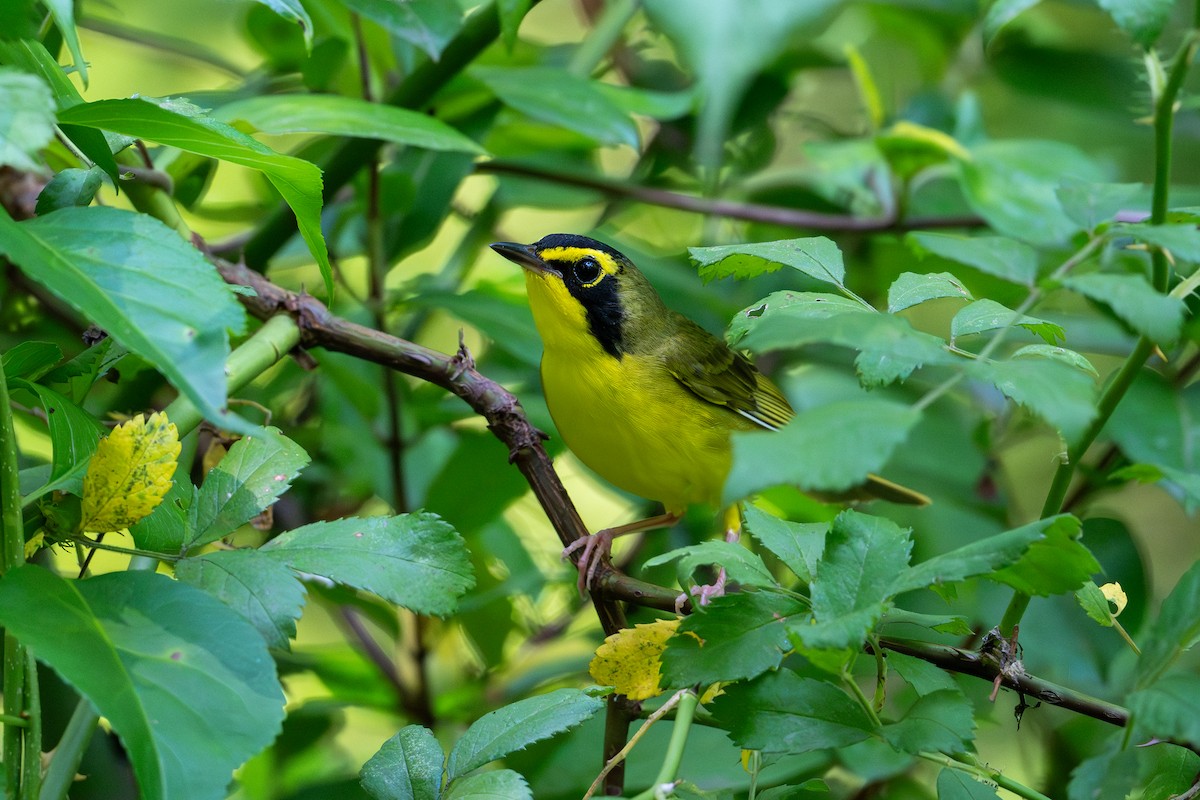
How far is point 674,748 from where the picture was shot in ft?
3.49

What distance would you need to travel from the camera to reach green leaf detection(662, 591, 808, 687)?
1.10 metres

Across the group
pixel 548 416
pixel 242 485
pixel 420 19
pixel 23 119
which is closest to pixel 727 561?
pixel 242 485

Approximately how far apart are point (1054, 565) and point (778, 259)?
47cm

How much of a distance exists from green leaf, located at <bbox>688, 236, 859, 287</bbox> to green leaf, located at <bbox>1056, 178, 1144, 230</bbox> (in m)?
0.27

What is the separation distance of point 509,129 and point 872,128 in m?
1.09

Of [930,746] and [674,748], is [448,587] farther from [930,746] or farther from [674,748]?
[930,746]

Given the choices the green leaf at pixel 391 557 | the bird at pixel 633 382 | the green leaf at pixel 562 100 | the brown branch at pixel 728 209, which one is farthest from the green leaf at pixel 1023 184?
the green leaf at pixel 391 557

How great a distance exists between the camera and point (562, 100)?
2.29m

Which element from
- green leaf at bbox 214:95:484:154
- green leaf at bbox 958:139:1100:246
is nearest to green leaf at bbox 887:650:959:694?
green leaf at bbox 214:95:484:154

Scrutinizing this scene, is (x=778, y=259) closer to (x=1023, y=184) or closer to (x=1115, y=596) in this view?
(x=1115, y=596)

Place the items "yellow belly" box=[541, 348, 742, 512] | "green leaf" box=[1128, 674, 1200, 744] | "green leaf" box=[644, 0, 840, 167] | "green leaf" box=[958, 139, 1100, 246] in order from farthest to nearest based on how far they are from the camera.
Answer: "yellow belly" box=[541, 348, 742, 512], "green leaf" box=[958, 139, 1100, 246], "green leaf" box=[644, 0, 840, 167], "green leaf" box=[1128, 674, 1200, 744]

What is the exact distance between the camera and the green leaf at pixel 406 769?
1130mm

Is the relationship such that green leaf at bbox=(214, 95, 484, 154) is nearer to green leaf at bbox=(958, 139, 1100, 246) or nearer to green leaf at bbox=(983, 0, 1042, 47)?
green leaf at bbox=(983, 0, 1042, 47)

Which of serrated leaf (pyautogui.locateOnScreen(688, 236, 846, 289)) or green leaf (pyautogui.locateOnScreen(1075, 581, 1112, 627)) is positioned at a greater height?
serrated leaf (pyautogui.locateOnScreen(688, 236, 846, 289))
